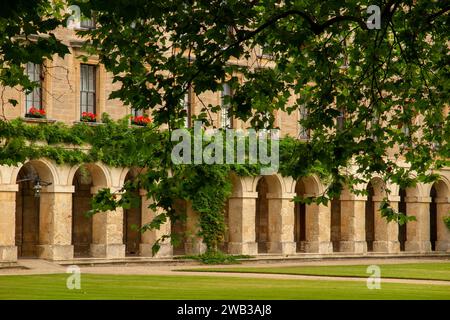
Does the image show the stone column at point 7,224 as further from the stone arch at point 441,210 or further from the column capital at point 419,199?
the stone arch at point 441,210

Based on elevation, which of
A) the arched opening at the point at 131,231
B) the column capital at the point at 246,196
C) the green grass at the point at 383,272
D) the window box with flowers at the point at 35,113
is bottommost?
the green grass at the point at 383,272

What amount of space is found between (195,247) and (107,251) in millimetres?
4339

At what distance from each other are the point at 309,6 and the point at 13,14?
21.7ft

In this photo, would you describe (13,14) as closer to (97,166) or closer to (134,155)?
(134,155)

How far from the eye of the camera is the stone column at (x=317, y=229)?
154ft

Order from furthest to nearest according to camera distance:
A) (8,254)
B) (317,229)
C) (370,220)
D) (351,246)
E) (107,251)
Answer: (370,220) → (351,246) → (317,229) → (107,251) → (8,254)

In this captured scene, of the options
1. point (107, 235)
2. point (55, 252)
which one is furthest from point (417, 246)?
point (55, 252)

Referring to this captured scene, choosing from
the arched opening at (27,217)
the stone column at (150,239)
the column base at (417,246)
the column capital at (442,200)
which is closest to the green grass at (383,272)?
the stone column at (150,239)

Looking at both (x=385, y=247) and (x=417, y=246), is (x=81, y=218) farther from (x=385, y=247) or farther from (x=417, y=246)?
(x=417, y=246)

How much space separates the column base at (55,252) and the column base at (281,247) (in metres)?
10.3

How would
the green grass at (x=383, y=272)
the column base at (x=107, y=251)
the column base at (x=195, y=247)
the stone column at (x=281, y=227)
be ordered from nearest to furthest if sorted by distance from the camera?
the green grass at (x=383, y=272)
the column base at (x=107, y=251)
the column base at (x=195, y=247)
the stone column at (x=281, y=227)

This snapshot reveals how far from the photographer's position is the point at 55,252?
37.9 meters
